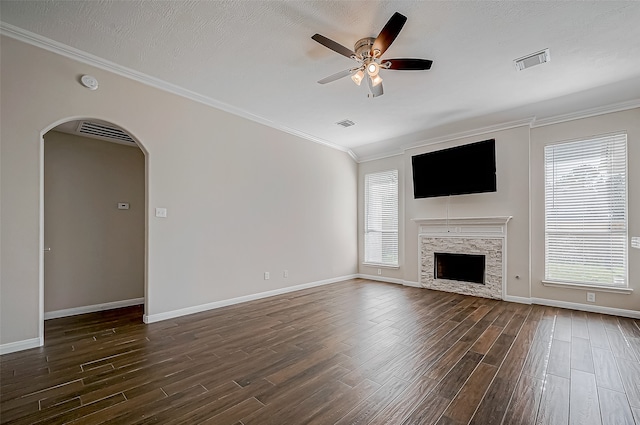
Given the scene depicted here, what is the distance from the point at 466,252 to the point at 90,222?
6276 mm

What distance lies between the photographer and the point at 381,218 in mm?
6676

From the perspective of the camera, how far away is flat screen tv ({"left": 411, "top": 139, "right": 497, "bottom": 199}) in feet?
16.3

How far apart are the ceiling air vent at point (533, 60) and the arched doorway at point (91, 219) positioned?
15.4 ft

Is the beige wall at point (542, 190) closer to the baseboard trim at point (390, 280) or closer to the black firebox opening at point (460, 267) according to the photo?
the black firebox opening at point (460, 267)

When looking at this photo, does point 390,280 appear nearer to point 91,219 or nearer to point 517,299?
point 517,299

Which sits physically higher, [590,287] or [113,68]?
[113,68]

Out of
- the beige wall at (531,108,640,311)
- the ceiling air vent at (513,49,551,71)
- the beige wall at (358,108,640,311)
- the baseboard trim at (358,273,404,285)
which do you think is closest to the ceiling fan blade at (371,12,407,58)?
the ceiling air vent at (513,49,551,71)

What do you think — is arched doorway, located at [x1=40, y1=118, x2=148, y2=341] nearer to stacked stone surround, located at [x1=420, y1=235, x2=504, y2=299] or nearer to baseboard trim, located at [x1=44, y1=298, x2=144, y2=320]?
baseboard trim, located at [x1=44, y1=298, x2=144, y2=320]

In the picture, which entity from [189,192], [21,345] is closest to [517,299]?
[189,192]

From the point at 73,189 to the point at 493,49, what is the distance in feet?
18.7

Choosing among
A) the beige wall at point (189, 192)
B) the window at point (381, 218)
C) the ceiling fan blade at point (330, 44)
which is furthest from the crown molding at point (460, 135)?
the ceiling fan blade at point (330, 44)

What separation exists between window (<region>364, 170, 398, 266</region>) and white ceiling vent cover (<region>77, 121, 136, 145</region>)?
4.96 metres

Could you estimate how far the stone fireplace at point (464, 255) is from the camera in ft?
16.2

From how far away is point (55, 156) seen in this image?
13.2ft
